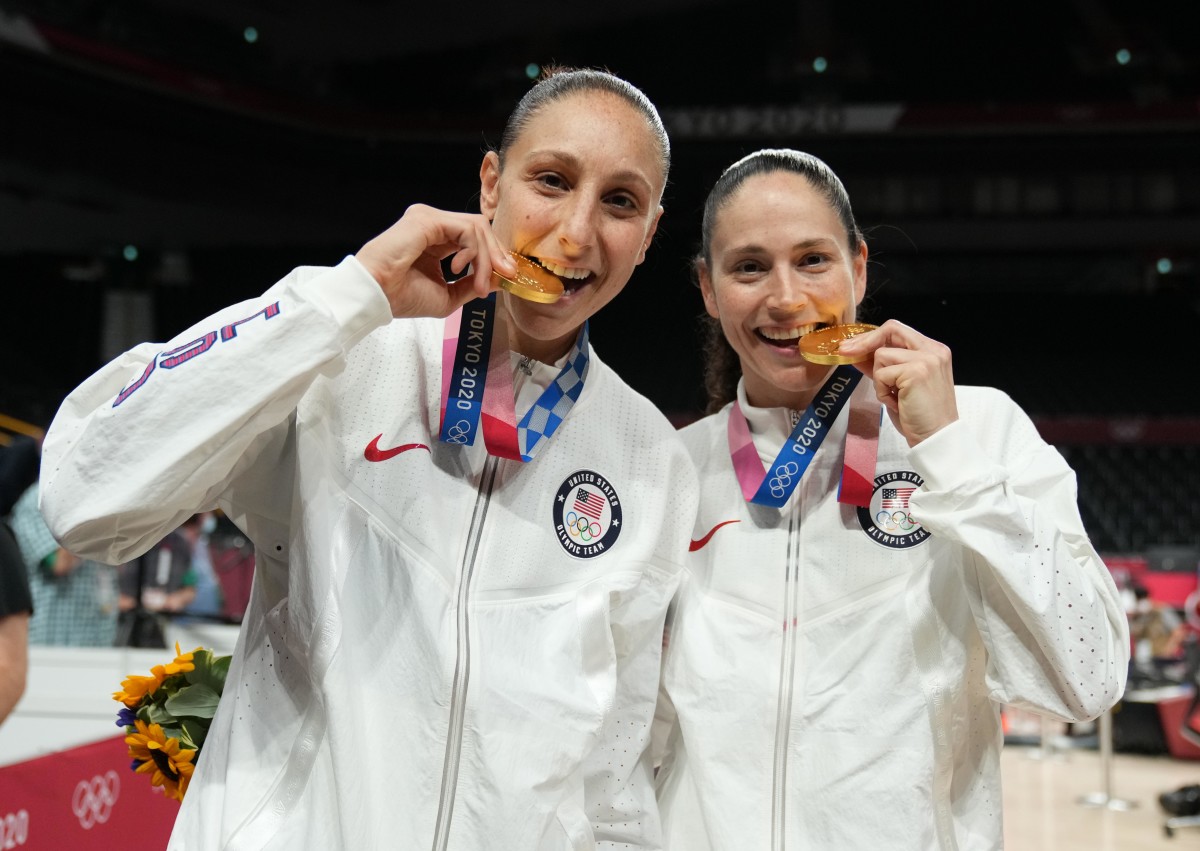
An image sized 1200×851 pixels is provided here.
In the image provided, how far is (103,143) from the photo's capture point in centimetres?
1425

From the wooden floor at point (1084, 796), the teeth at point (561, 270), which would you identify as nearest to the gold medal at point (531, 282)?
the teeth at point (561, 270)

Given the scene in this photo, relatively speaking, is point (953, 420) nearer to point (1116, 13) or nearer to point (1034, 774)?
point (1034, 774)

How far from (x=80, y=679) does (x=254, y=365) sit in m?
3.18

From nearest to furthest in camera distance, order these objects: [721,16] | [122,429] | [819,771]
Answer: [122,429], [819,771], [721,16]

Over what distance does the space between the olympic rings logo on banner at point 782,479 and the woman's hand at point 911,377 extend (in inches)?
8.7

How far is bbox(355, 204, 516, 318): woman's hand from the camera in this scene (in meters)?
1.41

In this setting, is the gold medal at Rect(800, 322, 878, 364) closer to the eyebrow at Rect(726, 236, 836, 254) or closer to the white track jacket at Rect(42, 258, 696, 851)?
the eyebrow at Rect(726, 236, 836, 254)

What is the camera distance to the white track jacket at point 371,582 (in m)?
1.32

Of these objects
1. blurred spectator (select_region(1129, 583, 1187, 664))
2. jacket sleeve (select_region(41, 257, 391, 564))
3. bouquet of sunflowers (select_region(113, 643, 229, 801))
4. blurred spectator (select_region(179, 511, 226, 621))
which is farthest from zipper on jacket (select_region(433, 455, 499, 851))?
blurred spectator (select_region(1129, 583, 1187, 664))

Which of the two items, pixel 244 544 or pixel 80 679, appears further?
pixel 244 544

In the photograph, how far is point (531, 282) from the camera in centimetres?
157

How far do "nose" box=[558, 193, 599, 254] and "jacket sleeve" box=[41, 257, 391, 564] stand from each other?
1.20 ft

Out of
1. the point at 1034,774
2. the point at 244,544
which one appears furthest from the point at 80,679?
the point at 1034,774

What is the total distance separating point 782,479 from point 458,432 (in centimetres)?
56
